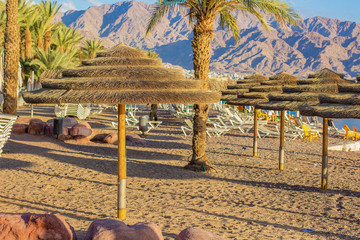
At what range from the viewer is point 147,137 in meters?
14.4

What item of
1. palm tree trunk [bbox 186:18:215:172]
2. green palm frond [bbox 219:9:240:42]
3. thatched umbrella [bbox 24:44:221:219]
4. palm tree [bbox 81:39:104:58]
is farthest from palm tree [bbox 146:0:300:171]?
palm tree [bbox 81:39:104:58]

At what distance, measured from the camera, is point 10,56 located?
10672mm

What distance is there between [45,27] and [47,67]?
7589 millimetres

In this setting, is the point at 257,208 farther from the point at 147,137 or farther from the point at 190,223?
the point at 147,137

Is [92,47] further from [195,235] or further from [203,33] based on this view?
[195,235]

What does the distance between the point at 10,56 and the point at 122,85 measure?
7.37m

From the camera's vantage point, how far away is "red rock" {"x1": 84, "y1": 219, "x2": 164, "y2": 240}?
353cm

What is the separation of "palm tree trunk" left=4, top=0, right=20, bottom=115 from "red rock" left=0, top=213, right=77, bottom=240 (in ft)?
25.4

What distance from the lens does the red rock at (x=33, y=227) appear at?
3625 mm

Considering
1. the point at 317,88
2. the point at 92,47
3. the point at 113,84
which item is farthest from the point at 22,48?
the point at 113,84

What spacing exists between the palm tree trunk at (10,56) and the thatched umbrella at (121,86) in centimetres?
615

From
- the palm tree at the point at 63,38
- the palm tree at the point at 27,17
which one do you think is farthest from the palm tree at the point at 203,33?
the palm tree at the point at 63,38

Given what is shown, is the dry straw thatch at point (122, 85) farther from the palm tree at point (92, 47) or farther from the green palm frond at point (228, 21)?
the palm tree at point (92, 47)

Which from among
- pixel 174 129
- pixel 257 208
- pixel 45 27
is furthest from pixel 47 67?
pixel 257 208
